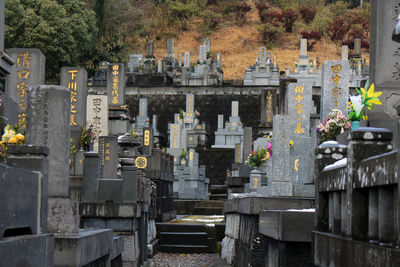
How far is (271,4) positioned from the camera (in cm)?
8394

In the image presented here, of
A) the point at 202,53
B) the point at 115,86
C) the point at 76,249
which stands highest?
the point at 202,53

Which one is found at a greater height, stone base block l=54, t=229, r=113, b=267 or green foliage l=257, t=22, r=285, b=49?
green foliage l=257, t=22, r=285, b=49

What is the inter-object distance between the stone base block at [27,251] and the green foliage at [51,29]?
1370 inches

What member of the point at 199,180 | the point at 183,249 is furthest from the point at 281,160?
the point at 199,180

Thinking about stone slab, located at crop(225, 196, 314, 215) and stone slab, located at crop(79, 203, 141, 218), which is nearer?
stone slab, located at crop(225, 196, 314, 215)

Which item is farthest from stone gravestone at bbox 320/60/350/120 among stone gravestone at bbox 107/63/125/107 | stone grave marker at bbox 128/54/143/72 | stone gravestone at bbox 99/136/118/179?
stone grave marker at bbox 128/54/143/72

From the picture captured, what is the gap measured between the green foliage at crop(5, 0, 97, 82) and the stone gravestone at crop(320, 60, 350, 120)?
28.5m

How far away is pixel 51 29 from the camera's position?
40656 mm

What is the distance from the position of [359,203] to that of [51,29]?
122 feet

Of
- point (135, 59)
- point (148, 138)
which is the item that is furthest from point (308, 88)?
point (135, 59)

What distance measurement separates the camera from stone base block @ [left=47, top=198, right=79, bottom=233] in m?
7.94

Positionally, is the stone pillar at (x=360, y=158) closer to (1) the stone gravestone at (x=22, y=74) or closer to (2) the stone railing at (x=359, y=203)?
(2) the stone railing at (x=359, y=203)

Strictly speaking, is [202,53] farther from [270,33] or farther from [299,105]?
[299,105]

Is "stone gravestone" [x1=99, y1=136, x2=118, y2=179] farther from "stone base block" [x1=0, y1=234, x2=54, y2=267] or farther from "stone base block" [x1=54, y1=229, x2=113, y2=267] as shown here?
"stone base block" [x1=0, y1=234, x2=54, y2=267]
